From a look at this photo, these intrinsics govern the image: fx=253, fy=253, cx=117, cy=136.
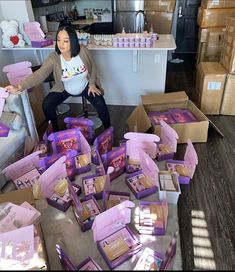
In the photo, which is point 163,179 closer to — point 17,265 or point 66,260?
point 66,260

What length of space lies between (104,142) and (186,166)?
0.63 meters

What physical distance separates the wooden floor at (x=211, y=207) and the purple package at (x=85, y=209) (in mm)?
551

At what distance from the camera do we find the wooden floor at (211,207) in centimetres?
144

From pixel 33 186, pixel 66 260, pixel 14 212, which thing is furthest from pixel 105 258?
pixel 33 186

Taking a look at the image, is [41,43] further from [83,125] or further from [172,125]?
[172,125]

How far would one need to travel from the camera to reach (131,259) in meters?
1.23

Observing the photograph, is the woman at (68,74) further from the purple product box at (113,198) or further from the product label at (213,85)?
the product label at (213,85)

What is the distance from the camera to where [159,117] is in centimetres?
256

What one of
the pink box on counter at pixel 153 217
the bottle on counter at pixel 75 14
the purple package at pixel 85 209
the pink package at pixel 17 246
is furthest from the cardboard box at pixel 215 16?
the pink package at pixel 17 246

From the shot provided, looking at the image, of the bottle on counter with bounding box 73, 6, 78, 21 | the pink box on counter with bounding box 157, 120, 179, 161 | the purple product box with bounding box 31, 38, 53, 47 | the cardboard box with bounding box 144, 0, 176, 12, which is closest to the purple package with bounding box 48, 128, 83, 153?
the pink box on counter with bounding box 157, 120, 179, 161

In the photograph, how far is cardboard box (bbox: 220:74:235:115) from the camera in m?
2.67

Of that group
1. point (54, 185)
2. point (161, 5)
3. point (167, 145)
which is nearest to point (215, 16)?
point (161, 5)

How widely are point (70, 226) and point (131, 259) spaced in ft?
1.33

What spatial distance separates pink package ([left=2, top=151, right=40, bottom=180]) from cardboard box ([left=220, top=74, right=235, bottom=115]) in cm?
207
